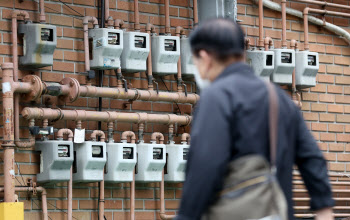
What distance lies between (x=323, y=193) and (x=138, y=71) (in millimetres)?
3384

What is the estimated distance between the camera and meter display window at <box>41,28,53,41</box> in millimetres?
5656

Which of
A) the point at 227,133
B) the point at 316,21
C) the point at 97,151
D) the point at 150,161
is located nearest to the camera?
the point at 227,133

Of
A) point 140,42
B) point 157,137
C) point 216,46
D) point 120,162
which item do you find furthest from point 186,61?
point 216,46

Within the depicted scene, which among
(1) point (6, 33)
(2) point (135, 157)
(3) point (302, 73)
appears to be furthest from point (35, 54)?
(3) point (302, 73)

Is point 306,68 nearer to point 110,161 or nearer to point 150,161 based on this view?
point 150,161

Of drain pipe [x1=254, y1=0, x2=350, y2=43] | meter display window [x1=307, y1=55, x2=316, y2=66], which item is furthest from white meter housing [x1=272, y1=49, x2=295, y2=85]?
drain pipe [x1=254, y1=0, x2=350, y2=43]

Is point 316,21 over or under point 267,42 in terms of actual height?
over

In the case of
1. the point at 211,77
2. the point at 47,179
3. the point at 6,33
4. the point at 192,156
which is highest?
the point at 6,33

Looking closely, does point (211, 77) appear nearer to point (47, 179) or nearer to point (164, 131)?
point (47, 179)

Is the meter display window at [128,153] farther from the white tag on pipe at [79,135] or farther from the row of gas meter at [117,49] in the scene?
the row of gas meter at [117,49]

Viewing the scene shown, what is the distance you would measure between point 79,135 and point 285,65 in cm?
196

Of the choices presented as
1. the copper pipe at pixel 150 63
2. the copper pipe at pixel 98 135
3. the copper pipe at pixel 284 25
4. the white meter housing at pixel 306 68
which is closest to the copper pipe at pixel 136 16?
the copper pipe at pixel 150 63

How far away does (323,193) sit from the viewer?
2898 mm

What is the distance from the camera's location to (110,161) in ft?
19.3
